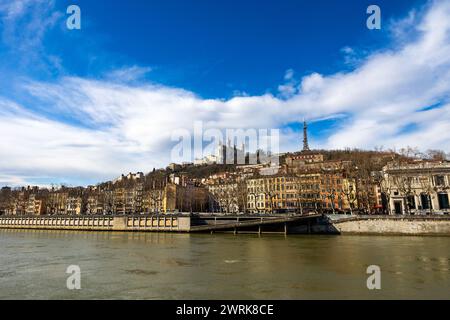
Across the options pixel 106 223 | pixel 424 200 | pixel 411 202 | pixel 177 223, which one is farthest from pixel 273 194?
pixel 106 223

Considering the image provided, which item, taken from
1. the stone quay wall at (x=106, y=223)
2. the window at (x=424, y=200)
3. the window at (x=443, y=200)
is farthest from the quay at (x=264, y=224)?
the window at (x=443, y=200)

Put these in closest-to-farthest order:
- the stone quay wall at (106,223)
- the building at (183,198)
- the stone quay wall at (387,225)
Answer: the stone quay wall at (387,225) → the stone quay wall at (106,223) → the building at (183,198)

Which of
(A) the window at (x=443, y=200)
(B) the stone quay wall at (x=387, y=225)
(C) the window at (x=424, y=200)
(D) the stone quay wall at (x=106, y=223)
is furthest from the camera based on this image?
(D) the stone quay wall at (x=106, y=223)

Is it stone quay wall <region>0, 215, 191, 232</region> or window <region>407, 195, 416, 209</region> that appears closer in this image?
window <region>407, 195, 416, 209</region>

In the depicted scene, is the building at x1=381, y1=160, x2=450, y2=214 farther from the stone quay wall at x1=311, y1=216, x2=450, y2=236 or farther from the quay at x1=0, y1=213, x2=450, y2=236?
the quay at x1=0, y1=213, x2=450, y2=236

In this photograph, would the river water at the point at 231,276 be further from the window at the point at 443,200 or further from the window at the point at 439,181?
the window at the point at 439,181

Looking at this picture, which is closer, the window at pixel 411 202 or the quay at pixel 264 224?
the quay at pixel 264 224

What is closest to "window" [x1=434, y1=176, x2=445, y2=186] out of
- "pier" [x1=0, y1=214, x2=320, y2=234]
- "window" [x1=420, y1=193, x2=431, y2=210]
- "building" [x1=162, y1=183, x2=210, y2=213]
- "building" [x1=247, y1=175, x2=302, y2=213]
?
"window" [x1=420, y1=193, x2=431, y2=210]

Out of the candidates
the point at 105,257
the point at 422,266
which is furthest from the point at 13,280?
the point at 422,266


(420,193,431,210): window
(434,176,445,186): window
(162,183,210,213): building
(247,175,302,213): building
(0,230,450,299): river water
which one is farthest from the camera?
(162,183,210,213): building

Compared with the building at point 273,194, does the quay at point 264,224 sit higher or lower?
lower

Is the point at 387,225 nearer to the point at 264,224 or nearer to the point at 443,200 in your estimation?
the point at 264,224
